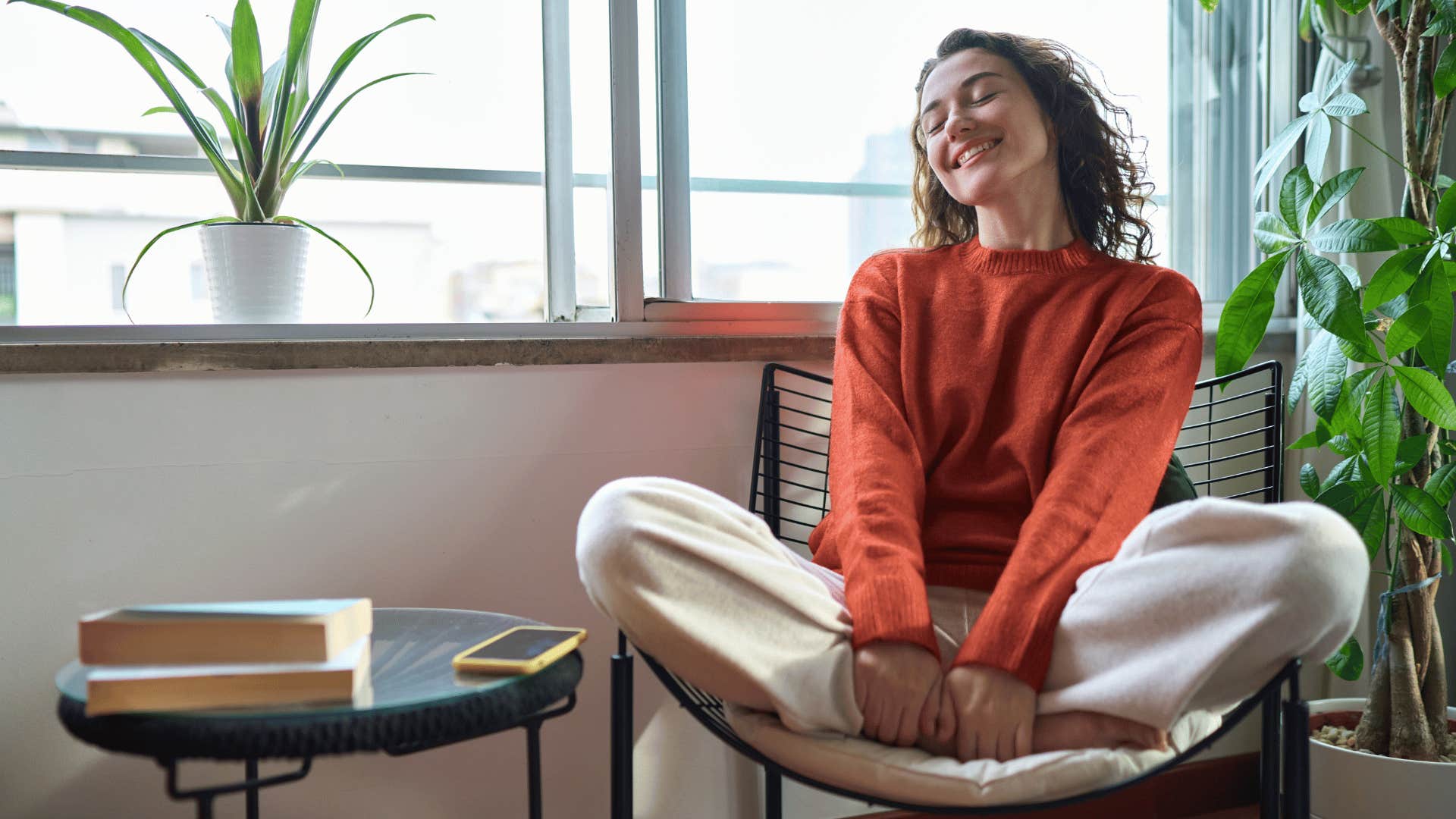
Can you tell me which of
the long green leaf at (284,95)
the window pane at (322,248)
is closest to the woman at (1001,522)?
the window pane at (322,248)

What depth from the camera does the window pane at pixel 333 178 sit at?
137cm

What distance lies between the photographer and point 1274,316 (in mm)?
1786

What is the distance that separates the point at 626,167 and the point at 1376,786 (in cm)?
132

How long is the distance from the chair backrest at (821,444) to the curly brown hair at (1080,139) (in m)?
0.25

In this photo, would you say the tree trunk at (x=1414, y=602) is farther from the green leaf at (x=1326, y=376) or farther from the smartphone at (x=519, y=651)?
the smartphone at (x=519, y=651)

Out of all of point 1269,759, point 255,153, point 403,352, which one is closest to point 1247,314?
point 1269,759

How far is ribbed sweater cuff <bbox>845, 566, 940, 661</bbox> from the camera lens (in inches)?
37.1

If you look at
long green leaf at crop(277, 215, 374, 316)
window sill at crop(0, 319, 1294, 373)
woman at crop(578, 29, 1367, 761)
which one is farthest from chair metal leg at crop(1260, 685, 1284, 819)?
long green leaf at crop(277, 215, 374, 316)

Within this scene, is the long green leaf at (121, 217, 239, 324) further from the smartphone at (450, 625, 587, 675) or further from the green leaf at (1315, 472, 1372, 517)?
the green leaf at (1315, 472, 1372, 517)

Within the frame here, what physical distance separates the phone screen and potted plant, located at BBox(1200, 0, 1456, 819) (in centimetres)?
90

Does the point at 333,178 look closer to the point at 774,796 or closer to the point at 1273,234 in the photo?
the point at 774,796

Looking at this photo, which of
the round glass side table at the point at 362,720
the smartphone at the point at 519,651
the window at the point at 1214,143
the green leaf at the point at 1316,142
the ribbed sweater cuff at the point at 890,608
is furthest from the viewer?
the window at the point at 1214,143

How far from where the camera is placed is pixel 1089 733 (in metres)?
0.88

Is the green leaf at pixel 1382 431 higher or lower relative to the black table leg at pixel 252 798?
higher
